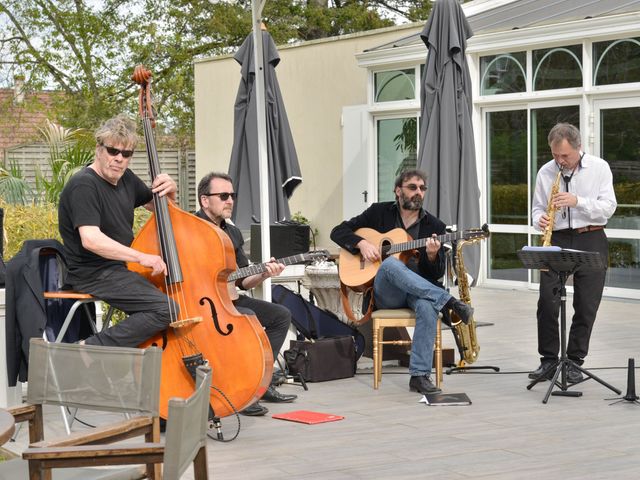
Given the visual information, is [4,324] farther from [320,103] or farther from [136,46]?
[136,46]

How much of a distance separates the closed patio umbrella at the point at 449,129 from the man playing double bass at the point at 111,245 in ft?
13.4

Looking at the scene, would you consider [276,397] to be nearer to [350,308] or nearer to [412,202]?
[350,308]

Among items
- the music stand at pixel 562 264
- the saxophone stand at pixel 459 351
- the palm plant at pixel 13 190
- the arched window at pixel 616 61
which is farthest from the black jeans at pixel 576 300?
the palm plant at pixel 13 190

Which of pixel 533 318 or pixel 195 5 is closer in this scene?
pixel 533 318

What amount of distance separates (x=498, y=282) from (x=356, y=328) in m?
5.63

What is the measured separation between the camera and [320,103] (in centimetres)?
1728

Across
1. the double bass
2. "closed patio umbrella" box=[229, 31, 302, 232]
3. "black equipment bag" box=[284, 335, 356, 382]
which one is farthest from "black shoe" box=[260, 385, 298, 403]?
"closed patio umbrella" box=[229, 31, 302, 232]

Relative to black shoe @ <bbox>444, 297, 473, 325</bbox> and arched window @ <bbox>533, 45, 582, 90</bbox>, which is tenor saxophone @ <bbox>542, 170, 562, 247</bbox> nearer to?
black shoe @ <bbox>444, 297, 473, 325</bbox>

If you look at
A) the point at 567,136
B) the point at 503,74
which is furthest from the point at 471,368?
the point at 503,74

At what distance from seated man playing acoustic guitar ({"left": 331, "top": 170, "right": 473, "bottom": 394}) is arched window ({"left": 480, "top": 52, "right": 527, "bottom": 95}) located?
565 cm

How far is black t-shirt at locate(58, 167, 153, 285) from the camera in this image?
5914mm

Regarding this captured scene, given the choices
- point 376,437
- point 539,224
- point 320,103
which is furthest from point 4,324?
point 320,103

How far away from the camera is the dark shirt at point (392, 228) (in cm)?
751

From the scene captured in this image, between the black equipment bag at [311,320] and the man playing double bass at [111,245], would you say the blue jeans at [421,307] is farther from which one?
the man playing double bass at [111,245]
